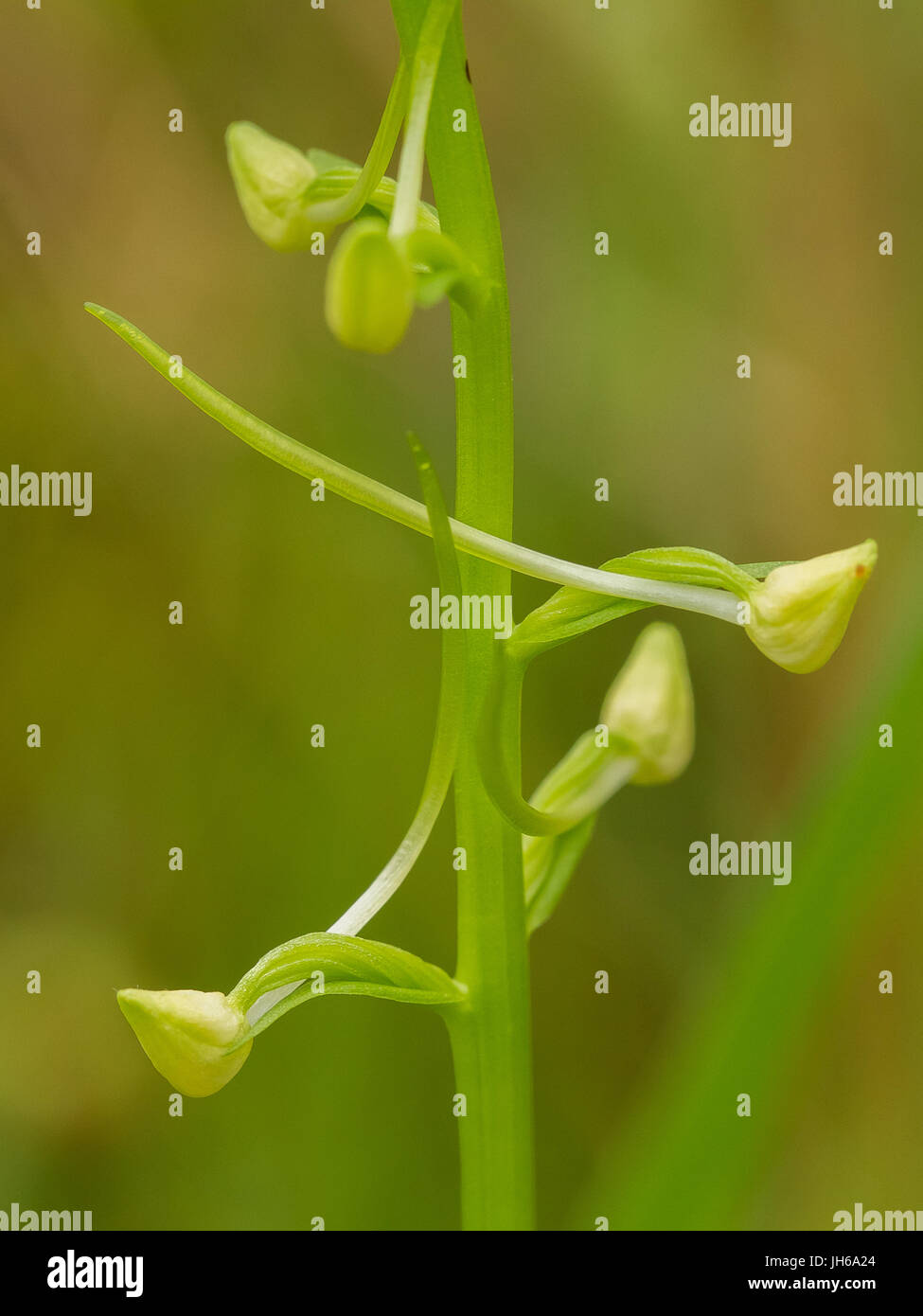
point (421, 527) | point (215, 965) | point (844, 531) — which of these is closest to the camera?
point (421, 527)

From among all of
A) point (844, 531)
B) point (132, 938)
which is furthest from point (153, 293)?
point (844, 531)

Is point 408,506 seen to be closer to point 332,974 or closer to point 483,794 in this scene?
point 483,794

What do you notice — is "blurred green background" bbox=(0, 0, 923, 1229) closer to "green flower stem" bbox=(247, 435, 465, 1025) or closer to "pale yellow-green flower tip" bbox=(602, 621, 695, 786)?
"pale yellow-green flower tip" bbox=(602, 621, 695, 786)

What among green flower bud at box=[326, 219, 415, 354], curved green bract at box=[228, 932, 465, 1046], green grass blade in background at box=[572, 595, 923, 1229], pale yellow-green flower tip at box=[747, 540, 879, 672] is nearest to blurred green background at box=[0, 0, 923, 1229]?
green grass blade in background at box=[572, 595, 923, 1229]

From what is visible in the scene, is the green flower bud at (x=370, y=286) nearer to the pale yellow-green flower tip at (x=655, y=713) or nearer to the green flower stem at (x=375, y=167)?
the green flower stem at (x=375, y=167)

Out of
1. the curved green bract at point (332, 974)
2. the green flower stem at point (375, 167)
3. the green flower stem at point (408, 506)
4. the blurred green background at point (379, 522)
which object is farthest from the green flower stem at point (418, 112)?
the blurred green background at point (379, 522)

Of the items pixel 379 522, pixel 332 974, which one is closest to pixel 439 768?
pixel 332 974
